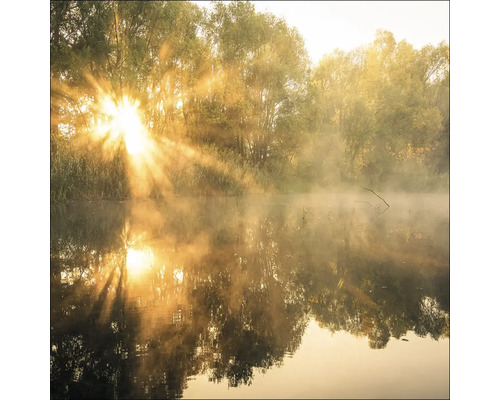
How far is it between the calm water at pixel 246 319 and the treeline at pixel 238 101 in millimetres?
7188

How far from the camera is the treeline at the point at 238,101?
12180 millimetres

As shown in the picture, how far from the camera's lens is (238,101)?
19.3 meters

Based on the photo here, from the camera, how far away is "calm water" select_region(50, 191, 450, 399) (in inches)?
75.1

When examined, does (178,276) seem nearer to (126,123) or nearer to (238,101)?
(126,123)

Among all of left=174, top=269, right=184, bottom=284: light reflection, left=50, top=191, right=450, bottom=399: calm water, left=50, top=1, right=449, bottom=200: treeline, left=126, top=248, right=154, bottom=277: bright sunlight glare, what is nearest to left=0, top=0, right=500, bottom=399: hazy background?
left=50, top=191, right=450, bottom=399: calm water

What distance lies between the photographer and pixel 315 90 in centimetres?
2172

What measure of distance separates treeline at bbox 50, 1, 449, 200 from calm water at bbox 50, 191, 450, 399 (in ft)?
23.6

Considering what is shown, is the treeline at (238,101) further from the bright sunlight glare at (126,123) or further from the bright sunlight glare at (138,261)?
the bright sunlight glare at (138,261)

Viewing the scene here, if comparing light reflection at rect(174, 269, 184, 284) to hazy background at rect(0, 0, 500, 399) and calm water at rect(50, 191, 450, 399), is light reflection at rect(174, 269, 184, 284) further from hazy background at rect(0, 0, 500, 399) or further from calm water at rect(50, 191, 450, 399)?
hazy background at rect(0, 0, 500, 399)

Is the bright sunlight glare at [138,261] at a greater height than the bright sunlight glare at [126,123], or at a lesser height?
lesser
